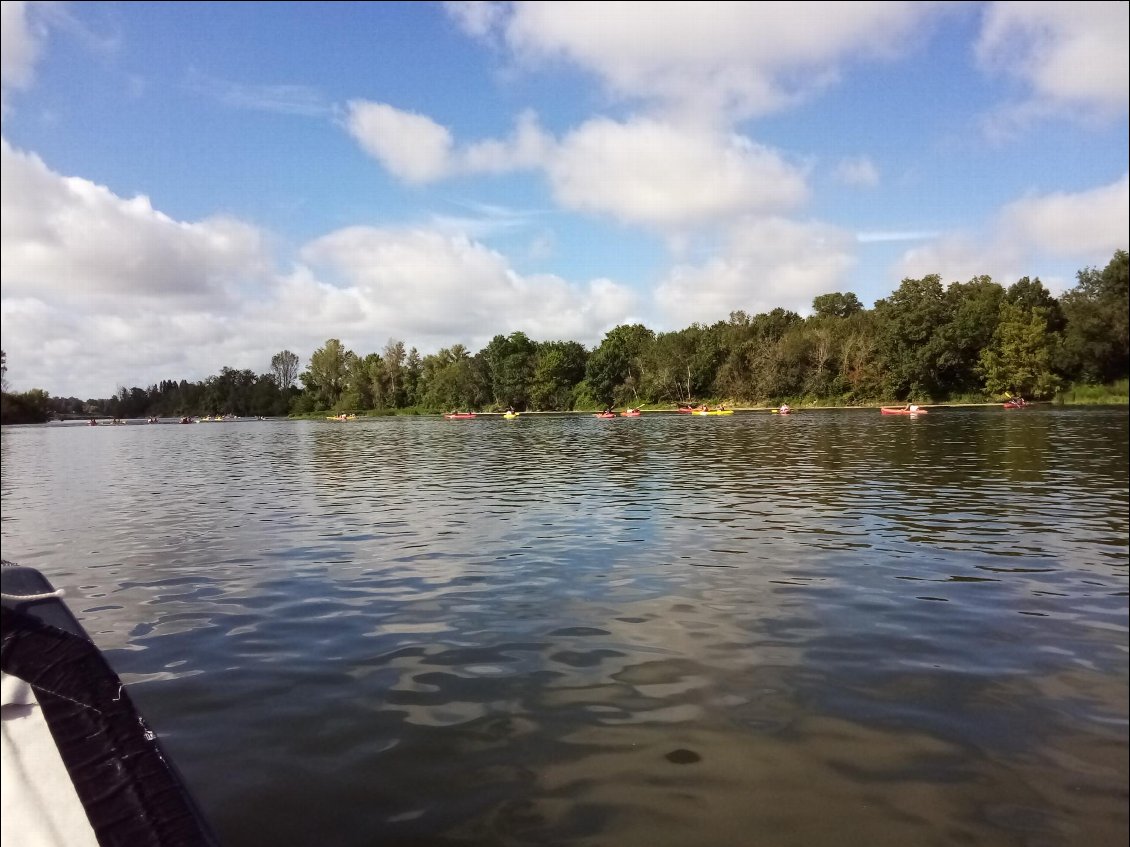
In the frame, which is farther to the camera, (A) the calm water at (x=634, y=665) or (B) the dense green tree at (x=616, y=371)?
(B) the dense green tree at (x=616, y=371)

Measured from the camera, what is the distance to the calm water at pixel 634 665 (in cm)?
553

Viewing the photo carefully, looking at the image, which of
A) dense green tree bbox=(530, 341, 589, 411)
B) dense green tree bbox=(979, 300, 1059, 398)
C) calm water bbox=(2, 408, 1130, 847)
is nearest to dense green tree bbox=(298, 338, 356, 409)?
dense green tree bbox=(530, 341, 589, 411)

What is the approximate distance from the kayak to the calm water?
9.20 ft

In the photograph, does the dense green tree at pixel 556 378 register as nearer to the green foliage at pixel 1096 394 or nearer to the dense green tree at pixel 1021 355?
the dense green tree at pixel 1021 355

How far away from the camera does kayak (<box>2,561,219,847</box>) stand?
2.64 meters

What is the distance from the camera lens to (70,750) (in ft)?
8.81

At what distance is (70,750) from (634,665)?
653cm

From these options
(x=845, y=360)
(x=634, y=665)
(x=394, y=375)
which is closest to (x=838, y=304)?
(x=845, y=360)

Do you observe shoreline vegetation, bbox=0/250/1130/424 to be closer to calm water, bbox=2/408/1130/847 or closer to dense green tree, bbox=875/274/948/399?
dense green tree, bbox=875/274/948/399

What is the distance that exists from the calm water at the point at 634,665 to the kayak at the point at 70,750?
2803 millimetres

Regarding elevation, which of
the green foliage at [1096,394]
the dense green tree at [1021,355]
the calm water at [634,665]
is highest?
the dense green tree at [1021,355]

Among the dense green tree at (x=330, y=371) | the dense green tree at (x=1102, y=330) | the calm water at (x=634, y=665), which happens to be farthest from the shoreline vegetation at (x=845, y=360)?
the calm water at (x=634, y=665)

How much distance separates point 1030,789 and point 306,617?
29.5 ft

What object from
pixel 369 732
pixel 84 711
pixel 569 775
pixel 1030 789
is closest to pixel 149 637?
pixel 369 732
